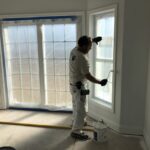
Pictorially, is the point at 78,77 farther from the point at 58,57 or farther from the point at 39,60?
the point at 39,60

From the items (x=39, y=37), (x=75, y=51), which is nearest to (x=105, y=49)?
(x=75, y=51)

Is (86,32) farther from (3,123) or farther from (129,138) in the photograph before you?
(3,123)

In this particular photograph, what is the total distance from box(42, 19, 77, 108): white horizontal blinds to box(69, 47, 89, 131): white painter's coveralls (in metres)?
0.98

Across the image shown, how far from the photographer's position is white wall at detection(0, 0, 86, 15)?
3.55m

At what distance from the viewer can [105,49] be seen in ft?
11.1

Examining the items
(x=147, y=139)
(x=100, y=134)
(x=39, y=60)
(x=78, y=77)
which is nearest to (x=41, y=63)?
(x=39, y=60)

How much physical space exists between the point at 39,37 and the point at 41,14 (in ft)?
1.49

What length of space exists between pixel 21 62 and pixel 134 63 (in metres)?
2.41

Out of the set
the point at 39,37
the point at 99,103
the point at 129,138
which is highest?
the point at 39,37

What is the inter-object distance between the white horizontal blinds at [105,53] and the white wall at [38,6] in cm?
52

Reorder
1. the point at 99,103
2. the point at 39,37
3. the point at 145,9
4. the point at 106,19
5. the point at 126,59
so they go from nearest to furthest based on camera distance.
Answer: the point at 145,9, the point at 126,59, the point at 106,19, the point at 99,103, the point at 39,37

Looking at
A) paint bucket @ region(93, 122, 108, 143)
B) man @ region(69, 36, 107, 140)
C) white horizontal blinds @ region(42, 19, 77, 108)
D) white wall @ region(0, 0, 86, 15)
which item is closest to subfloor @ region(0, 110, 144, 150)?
paint bucket @ region(93, 122, 108, 143)

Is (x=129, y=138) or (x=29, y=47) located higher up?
(x=29, y=47)

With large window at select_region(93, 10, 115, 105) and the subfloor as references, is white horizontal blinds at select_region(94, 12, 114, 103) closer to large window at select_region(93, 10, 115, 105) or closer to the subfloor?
large window at select_region(93, 10, 115, 105)
